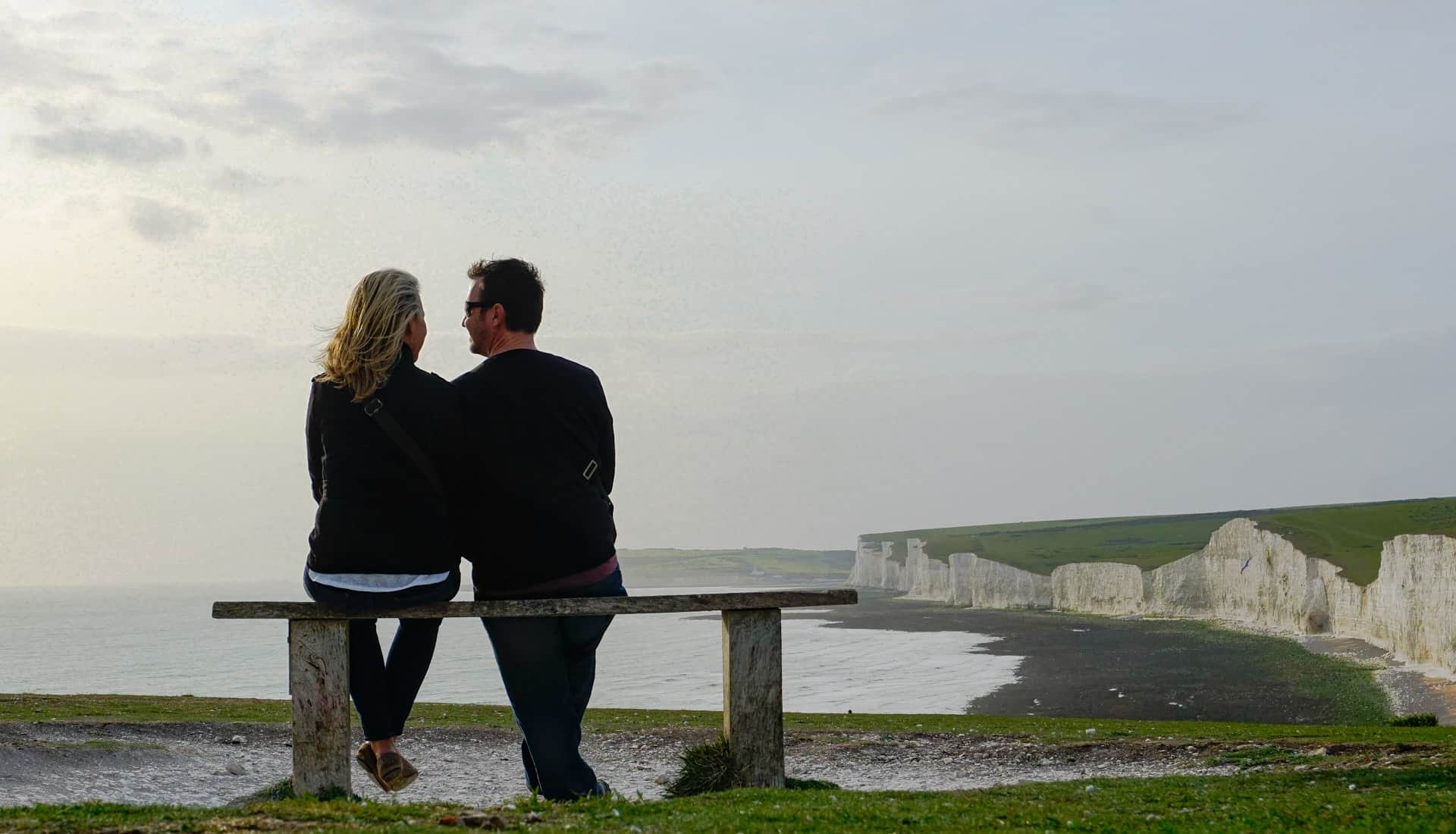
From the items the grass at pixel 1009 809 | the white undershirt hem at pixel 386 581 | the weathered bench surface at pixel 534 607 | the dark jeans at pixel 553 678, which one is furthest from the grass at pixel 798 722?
the white undershirt hem at pixel 386 581

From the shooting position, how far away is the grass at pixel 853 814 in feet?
21.0

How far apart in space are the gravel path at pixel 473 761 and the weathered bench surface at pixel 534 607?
15.6ft

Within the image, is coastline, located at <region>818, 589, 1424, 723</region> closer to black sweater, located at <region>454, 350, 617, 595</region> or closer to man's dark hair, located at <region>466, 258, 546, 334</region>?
black sweater, located at <region>454, 350, 617, 595</region>

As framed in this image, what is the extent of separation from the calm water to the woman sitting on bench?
33.0 metres

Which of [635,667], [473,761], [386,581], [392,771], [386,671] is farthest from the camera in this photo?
[635,667]

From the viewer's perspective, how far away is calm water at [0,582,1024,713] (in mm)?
47875

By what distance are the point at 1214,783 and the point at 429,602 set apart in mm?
7463

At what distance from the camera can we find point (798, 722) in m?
20.9

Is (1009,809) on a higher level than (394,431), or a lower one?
lower

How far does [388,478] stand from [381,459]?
0.11 meters

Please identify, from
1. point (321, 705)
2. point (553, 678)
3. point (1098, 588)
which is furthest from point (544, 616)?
point (1098, 588)

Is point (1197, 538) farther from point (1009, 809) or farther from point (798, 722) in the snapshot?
point (1009, 809)

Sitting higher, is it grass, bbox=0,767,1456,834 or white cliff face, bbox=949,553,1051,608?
grass, bbox=0,767,1456,834

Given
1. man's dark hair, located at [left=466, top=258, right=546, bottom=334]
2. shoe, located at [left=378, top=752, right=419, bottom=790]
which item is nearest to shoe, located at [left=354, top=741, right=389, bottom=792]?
shoe, located at [left=378, top=752, right=419, bottom=790]
